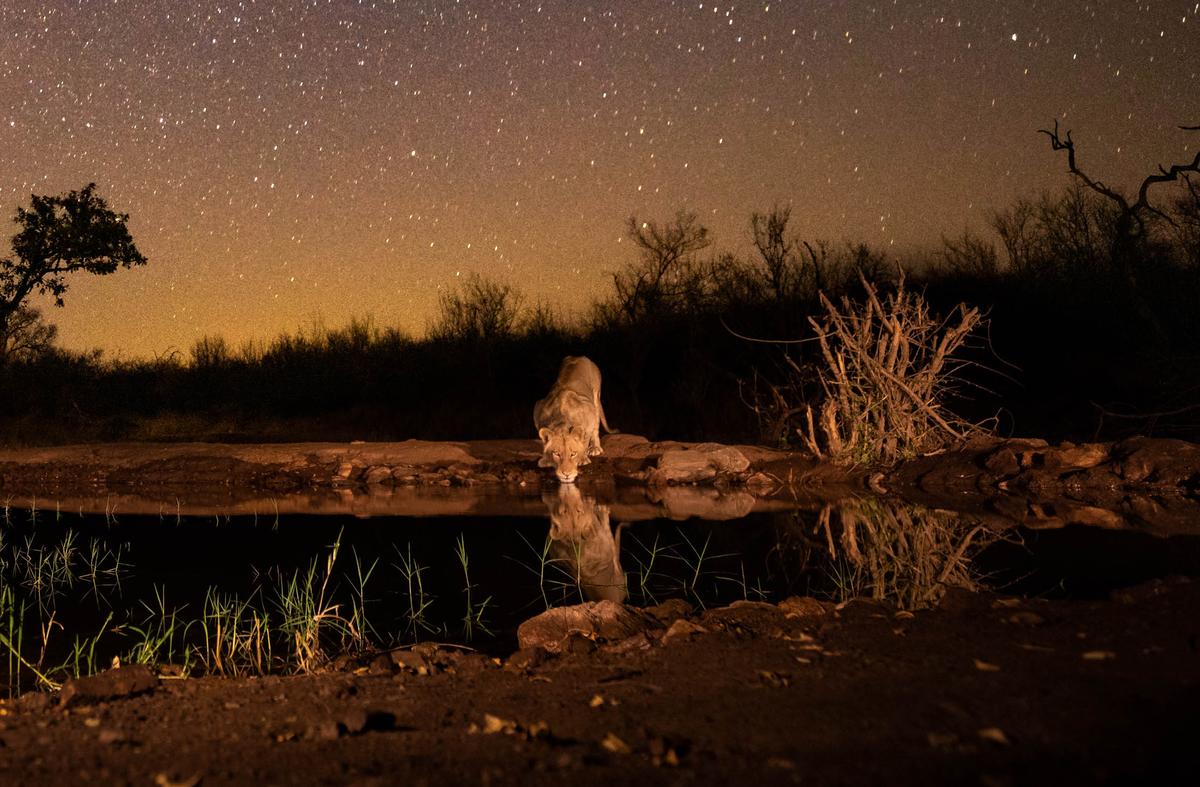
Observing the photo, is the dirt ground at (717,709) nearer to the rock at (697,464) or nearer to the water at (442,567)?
the water at (442,567)

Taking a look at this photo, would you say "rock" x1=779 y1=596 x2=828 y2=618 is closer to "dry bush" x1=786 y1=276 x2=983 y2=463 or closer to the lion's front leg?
"dry bush" x1=786 y1=276 x2=983 y2=463

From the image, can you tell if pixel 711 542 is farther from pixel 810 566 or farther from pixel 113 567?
pixel 113 567

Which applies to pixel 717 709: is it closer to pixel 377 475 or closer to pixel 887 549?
pixel 887 549

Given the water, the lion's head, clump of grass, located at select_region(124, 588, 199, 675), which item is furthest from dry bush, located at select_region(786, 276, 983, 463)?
clump of grass, located at select_region(124, 588, 199, 675)

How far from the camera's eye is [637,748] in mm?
3158

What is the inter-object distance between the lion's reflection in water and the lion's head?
1301 millimetres

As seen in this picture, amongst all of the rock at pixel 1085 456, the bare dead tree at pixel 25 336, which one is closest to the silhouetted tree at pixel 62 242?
the bare dead tree at pixel 25 336

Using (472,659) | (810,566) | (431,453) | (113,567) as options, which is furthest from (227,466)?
(472,659)

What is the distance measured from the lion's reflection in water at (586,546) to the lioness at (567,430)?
4.85 ft

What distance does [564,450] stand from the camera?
47.1ft

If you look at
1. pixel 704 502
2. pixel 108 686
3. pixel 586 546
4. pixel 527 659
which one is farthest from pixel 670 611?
pixel 704 502

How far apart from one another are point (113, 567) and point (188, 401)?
21435 millimetres

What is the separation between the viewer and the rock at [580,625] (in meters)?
5.21

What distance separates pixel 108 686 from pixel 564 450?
33.8 ft
